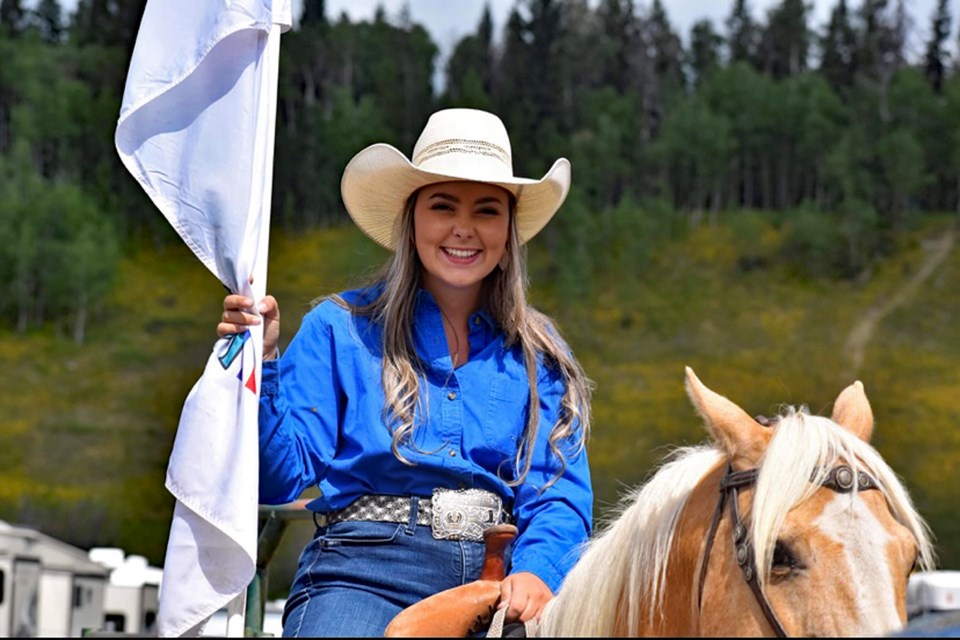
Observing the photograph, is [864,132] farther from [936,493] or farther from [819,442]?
[819,442]

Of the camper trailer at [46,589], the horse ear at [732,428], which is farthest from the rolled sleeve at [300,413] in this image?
the camper trailer at [46,589]

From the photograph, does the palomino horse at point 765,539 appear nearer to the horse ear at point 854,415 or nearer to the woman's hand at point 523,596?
the horse ear at point 854,415

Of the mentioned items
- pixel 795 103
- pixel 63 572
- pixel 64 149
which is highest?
pixel 795 103

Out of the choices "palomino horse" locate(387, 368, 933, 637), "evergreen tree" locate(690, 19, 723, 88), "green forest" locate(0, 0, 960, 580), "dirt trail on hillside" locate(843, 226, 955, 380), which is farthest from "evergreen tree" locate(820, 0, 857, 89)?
"palomino horse" locate(387, 368, 933, 637)

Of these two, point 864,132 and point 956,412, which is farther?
point 864,132

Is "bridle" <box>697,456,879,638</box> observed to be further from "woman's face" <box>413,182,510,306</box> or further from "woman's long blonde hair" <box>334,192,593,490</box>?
"woman's face" <box>413,182,510,306</box>

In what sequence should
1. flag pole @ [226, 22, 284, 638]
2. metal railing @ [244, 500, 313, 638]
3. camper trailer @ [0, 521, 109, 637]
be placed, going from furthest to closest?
1. camper trailer @ [0, 521, 109, 637]
2. metal railing @ [244, 500, 313, 638]
3. flag pole @ [226, 22, 284, 638]

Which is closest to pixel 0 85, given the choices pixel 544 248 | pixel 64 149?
pixel 64 149

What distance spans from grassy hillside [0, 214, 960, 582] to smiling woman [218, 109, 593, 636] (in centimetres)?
1667

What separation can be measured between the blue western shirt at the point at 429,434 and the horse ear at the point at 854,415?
2.00 feet

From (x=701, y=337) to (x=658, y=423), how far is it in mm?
1881

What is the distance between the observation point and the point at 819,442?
5.32 feet

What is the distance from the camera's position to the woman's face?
2.45 metres

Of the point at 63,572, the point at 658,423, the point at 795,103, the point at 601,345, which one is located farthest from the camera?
the point at 795,103
